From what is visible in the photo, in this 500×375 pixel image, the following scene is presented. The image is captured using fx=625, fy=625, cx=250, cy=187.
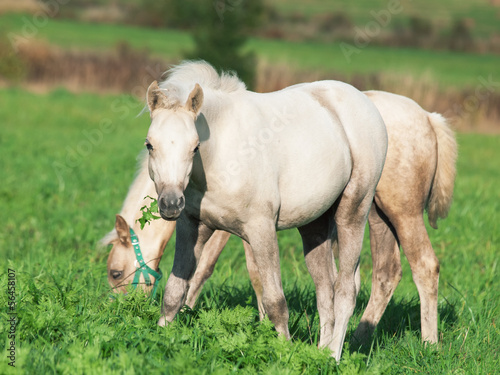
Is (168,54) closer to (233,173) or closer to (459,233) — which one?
(459,233)

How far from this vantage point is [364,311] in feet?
17.9

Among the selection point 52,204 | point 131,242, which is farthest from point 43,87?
point 131,242

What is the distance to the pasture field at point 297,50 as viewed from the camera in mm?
41025

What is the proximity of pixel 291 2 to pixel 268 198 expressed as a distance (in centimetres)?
7260

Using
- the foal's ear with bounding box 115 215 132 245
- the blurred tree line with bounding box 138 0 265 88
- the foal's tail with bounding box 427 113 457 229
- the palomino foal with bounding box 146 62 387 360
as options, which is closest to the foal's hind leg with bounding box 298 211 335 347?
the palomino foal with bounding box 146 62 387 360

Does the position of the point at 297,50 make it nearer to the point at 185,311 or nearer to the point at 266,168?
the point at 185,311

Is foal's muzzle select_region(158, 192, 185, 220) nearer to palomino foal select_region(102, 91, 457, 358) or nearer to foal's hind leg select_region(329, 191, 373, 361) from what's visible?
foal's hind leg select_region(329, 191, 373, 361)

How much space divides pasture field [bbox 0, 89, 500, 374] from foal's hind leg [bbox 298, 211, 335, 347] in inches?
6.9

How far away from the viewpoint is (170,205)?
120 inches

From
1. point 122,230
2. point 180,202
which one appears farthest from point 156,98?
point 122,230

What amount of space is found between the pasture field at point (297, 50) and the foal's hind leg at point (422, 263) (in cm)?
3405

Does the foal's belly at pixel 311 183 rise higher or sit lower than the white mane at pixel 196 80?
lower

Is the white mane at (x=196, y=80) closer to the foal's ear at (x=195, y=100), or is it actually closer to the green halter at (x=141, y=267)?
the foal's ear at (x=195, y=100)

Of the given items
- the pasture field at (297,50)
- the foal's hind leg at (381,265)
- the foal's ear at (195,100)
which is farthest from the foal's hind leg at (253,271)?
the pasture field at (297,50)
